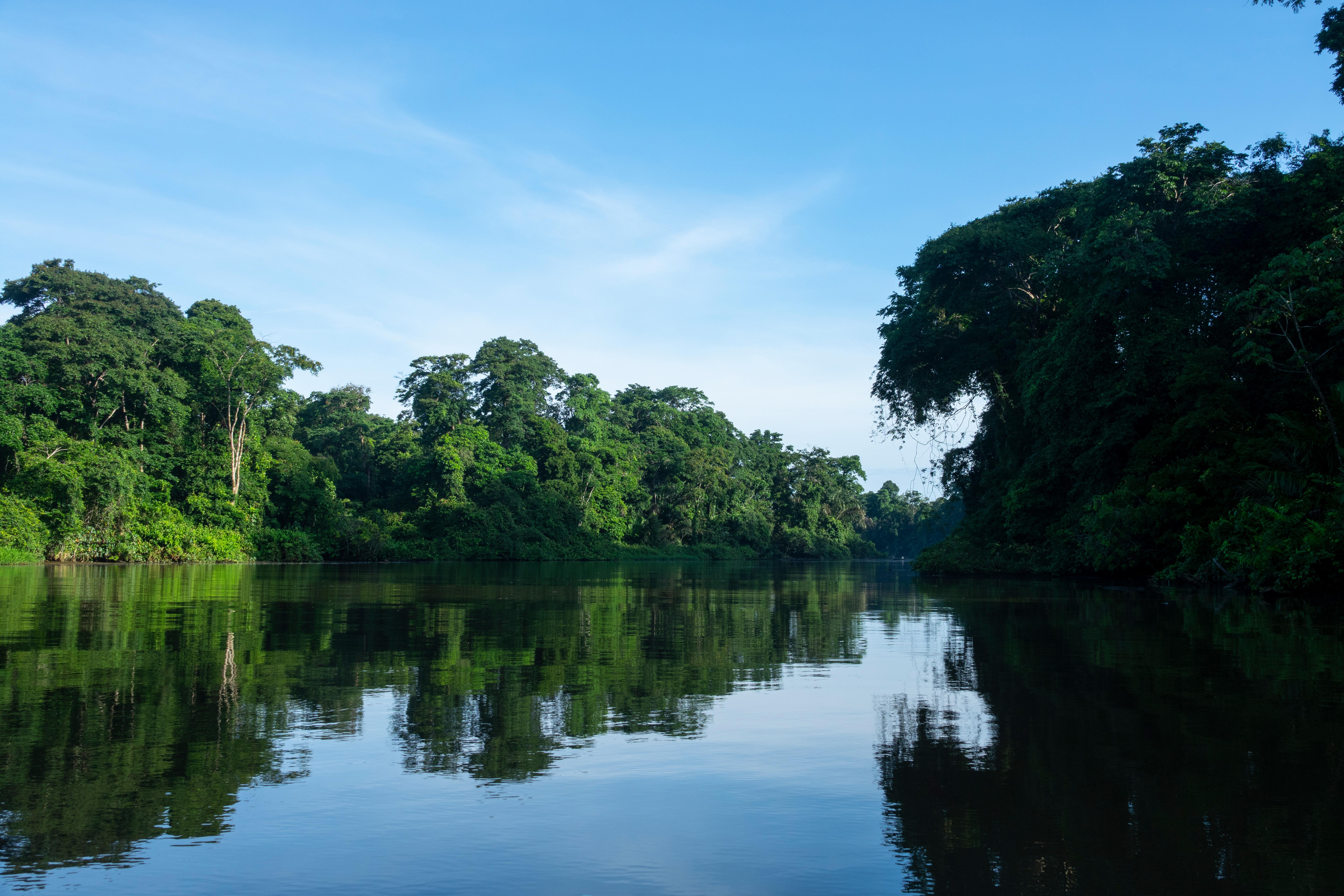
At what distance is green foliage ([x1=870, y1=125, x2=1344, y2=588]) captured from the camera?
787 inches

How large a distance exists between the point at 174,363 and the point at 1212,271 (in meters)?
45.6

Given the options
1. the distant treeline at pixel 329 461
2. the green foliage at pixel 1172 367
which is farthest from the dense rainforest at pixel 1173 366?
the distant treeline at pixel 329 461

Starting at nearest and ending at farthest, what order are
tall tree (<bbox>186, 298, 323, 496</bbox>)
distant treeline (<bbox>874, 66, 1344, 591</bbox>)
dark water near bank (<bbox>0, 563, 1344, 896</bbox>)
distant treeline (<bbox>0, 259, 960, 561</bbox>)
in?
dark water near bank (<bbox>0, 563, 1344, 896</bbox>)
distant treeline (<bbox>874, 66, 1344, 591</bbox>)
distant treeline (<bbox>0, 259, 960, 561</bbox>)
tall tree (<bbox>186, 298, 323, 496</bbox>)

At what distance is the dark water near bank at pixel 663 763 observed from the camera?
3.46m

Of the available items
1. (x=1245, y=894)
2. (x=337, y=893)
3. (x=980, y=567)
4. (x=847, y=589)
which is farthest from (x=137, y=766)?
(x=980, y=567)

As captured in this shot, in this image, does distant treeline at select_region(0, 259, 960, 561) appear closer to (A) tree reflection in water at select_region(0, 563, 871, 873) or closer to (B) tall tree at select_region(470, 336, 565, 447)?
(B) tall tree at select_region(470, 336, 565, 447)

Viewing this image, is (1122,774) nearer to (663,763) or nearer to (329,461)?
(663,763)

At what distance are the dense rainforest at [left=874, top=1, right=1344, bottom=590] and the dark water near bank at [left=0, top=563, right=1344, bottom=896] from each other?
1212cm

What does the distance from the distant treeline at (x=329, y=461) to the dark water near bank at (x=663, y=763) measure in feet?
102

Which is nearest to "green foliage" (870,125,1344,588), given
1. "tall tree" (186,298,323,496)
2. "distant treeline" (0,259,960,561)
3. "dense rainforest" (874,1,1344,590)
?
"dense rainforest" (874,1,1344,590)

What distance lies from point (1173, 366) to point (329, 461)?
43.1 m

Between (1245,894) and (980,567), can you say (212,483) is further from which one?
(1245,894)

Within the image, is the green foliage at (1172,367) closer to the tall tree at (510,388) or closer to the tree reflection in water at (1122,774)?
the tree reflection in water at (1122,774)

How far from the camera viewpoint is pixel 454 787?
4453 millimetres
